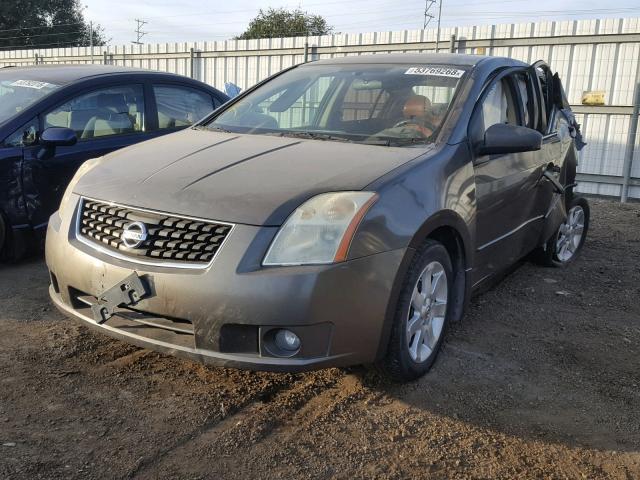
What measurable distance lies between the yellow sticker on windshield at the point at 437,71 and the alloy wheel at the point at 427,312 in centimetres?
132

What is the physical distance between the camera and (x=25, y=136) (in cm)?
469

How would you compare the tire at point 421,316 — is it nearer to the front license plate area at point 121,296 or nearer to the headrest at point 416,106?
the headrest at point 416,106

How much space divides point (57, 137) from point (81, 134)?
53 cm

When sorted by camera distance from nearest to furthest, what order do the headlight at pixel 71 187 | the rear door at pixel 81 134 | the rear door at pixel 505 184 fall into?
the headlight at pixel 71 187 < the rear door at pixel 505 184 < the rear door at pixel 81 134

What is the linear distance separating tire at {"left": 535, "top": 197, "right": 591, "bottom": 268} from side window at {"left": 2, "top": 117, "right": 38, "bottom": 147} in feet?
13.8

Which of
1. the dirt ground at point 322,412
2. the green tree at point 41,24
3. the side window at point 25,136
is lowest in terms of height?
the dirt ground at point 322,412

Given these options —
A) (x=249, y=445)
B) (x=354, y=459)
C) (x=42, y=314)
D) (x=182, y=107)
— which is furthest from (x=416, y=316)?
(x=182, y=107)

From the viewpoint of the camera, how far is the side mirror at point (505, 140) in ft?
11.4

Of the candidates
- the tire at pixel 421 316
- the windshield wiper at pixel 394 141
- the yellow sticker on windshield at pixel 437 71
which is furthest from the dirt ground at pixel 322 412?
the yellow sticker on windshield at pixel 437 71

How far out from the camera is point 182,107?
19.5ft

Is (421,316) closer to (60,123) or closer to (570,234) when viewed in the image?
(570,234)

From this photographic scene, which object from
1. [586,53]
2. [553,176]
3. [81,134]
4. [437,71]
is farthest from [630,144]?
[81,134]

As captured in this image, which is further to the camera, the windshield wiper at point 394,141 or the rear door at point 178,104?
the rear door at point 178,104

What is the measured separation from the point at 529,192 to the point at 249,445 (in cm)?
273
